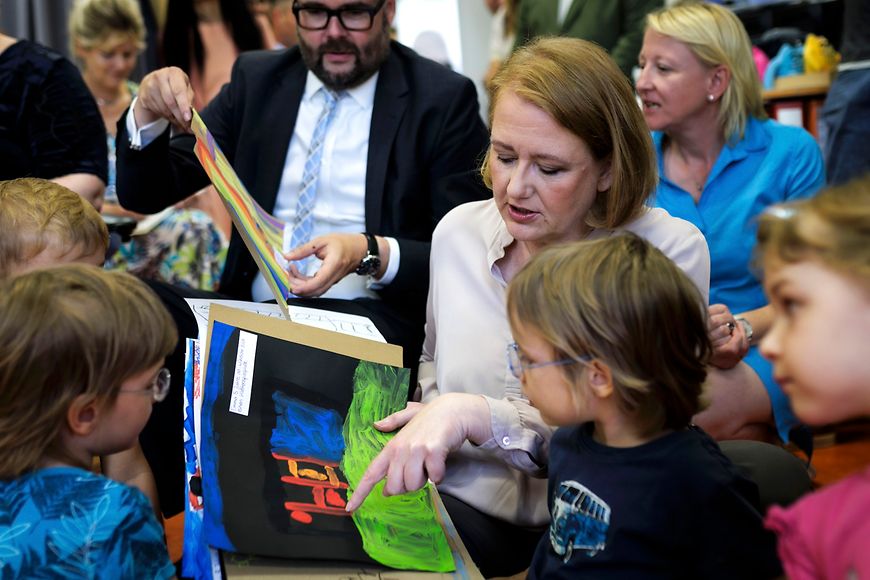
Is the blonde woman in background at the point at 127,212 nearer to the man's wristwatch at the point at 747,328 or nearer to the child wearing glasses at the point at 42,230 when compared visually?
the child wearing glasses at the point at 42,230

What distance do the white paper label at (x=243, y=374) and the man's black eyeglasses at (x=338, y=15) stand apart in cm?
107

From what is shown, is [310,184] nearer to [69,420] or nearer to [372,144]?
[372,144]

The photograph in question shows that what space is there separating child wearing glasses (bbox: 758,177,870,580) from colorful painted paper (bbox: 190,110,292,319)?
→ 3.14 feet

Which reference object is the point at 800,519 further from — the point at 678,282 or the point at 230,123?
the point at 230,123

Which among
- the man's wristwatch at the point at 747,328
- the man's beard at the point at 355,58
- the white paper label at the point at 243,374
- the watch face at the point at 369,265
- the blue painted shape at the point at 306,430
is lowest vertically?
the man's wristwatch at the point at 747,328

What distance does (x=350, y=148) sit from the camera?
7.72 feet

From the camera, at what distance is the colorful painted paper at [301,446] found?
4.22 ft

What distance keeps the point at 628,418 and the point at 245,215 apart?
82cm

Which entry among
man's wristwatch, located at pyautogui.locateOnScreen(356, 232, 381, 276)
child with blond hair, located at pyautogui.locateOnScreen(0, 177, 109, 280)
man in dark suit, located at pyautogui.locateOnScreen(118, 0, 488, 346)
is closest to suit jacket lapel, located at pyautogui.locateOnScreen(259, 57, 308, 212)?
man in dark suit, located at pyautogui.locateOnScreen(118, 0, 488, 346)

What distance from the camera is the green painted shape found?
1309mm

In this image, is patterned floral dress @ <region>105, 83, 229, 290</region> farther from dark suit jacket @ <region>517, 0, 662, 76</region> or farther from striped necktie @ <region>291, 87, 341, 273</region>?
dark suit jacket @ <region>517, 0, 662, 76</region>

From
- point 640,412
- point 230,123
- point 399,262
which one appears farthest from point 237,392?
point 230,123

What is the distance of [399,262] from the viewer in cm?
212

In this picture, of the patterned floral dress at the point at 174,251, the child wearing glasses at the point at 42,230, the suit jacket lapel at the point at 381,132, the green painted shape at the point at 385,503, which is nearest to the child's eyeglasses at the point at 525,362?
the green painted shape at the point at 385,503
